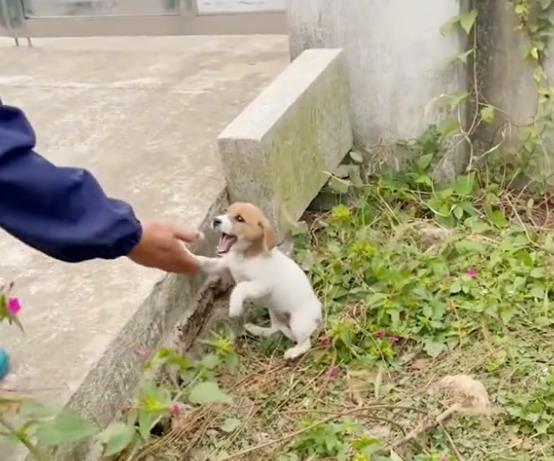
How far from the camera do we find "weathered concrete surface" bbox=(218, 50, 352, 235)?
3.06 metres

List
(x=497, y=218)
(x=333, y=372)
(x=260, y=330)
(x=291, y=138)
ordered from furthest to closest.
Result: 1. (x=497, y=218)
2. (x=291, y=138)
3. (x=260, y=330)
4. (x=333, y=372)

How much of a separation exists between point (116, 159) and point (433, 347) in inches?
47.7

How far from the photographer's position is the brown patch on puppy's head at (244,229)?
8.83 ft

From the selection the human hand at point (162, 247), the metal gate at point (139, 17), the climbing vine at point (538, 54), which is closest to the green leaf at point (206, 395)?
the human hand at point (162, 247)

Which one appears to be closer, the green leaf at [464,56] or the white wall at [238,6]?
the green leaf at [464,56]

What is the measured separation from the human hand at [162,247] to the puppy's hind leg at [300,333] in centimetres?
72

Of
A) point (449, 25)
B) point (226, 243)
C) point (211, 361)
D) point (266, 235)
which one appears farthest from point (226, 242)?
point (449, 25)

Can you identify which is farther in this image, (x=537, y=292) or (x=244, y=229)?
(x=537, y=292)

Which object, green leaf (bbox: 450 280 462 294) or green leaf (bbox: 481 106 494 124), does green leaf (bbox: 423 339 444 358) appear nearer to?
green leaf (bbox: 450 280 462 294)

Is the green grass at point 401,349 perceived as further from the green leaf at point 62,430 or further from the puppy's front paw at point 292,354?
the green leaf at point 62,430

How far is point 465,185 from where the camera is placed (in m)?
3.64

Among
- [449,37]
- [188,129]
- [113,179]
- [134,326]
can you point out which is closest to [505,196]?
[449,37]

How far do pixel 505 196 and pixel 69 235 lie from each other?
2286mm

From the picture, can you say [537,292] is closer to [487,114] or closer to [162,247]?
[487,114]
